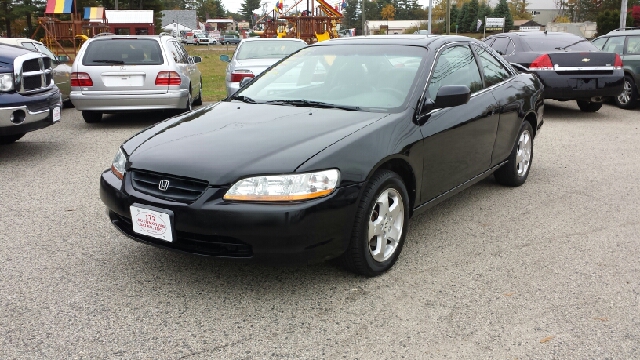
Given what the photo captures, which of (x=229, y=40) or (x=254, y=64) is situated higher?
(x=229, y=40)

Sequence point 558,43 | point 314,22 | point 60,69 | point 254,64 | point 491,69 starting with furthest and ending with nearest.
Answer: point 314,22 < point 558,43 < point 60,69 < point 254,64 < point 491,69

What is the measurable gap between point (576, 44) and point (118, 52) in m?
8.36

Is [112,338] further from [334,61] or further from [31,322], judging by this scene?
[334,61]

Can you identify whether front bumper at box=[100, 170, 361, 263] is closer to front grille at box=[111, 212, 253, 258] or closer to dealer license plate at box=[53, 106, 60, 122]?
front grille at box=[111, 212, 253, 258]

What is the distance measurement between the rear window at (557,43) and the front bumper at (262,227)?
9.26m

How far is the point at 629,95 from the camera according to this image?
11.9 m

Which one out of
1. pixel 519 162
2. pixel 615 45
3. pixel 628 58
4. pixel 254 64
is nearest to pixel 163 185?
pixel 519 162

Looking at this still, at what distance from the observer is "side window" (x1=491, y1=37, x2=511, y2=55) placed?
39.2 ft

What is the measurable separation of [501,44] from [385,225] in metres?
9.49

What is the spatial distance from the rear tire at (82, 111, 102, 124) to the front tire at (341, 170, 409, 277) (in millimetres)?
7737

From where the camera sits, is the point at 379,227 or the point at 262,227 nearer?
the point at 262,227

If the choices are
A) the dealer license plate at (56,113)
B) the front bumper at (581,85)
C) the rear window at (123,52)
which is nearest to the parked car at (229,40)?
the rear window at (123,52)

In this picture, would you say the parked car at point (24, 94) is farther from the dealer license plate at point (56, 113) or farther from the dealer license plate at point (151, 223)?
the dealer license plate at point (151, 223)

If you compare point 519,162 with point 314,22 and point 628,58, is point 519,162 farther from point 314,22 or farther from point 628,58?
point 314,22
